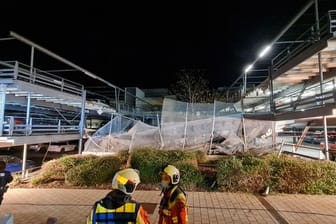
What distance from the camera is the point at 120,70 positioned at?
2997 cm

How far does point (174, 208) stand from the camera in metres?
2.95

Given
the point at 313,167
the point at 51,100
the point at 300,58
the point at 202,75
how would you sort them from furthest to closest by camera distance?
the point at 202,75, the point at 51,100, the point at 300,58, the point at 313,167

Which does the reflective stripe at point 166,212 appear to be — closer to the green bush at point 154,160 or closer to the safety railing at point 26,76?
the green bush at point 154,160

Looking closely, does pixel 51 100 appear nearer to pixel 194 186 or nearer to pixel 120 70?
pixel 194 186

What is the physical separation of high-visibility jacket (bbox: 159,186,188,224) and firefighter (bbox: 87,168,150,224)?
2.36 feet

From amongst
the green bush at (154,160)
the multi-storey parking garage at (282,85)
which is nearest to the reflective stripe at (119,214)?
the green bush at (154,160)

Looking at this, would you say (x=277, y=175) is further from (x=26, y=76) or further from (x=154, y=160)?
(x=26, y=76)

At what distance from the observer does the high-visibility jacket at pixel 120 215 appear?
87.3 inches

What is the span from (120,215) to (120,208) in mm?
59

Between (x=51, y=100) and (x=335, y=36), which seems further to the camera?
(x=51, y=100)

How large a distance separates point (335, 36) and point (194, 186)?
6.29m

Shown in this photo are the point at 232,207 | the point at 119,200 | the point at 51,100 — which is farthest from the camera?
the point at 51,100

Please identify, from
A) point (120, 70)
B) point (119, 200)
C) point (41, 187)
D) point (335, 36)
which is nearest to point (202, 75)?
point (120, 70)

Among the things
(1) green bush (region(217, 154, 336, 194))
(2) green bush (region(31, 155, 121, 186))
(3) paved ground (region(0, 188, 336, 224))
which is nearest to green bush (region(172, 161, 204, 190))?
(3) paved ground (region(0, 188, 336, 224))
